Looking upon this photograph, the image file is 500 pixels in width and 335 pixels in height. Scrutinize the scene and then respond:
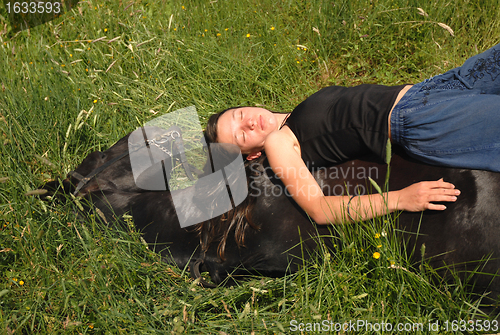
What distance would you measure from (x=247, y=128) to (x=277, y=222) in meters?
0.76

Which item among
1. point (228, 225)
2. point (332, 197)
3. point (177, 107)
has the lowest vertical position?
point (228, 225)

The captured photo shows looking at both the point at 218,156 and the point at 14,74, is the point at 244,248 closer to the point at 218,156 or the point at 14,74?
the point at 218,156

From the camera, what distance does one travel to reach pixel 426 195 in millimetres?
1765

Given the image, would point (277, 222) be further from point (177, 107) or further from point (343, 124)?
point (177, 107)

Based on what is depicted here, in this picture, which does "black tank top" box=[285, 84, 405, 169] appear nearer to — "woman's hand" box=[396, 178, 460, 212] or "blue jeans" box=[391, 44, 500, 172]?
"blue jeans" box=[391, 44, 500, 172]

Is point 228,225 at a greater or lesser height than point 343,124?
lesser

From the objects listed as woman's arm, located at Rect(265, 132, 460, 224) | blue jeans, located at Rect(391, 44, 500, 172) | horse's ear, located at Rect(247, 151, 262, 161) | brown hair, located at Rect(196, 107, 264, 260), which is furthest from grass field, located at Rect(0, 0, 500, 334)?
horse's ear, located at Rect(247, 151, 262, 161)

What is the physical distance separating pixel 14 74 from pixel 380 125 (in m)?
3.54

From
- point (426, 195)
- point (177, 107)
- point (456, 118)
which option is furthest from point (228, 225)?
point (177, 107)

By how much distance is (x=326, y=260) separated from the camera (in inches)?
74.7

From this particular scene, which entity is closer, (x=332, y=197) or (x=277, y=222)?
(x=332, y=197)

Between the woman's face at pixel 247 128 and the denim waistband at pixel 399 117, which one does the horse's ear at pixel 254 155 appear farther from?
the denim waistband at pixel 399 117

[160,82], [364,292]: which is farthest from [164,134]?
[364,292]

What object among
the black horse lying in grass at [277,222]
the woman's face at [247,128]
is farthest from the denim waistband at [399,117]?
the woman's face at [247,128]
